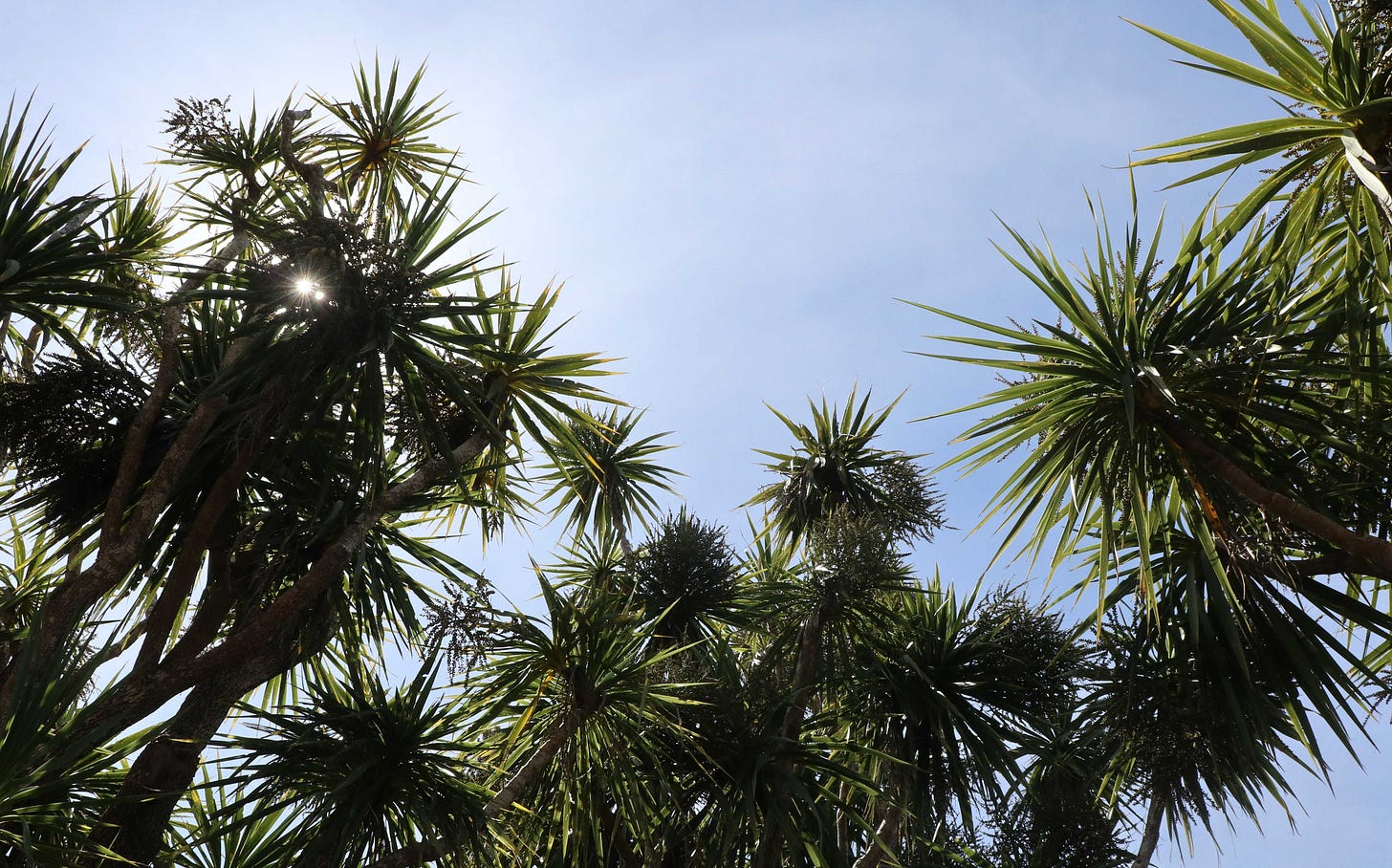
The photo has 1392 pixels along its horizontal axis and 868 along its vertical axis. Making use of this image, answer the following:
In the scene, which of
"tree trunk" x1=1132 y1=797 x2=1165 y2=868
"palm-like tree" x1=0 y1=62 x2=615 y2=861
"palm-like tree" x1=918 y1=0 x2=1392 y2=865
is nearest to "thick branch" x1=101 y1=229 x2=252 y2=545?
"palm-like tree" x1=0 y1=62 x2=615 y2=861

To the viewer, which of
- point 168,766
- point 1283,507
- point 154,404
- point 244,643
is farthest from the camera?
point 154,404

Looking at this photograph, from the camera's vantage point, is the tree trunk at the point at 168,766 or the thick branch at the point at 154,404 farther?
the thick branch at the point at 154,404

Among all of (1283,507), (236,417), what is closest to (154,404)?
(236,417)

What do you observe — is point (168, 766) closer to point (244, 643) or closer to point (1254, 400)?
point (244, 643)

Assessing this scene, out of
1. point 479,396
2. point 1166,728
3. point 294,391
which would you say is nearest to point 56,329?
point 294,391

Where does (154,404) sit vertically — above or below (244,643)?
above

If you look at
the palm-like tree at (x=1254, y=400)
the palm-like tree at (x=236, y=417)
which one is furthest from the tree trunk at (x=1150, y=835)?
the palm-like tree at (x=236, y=417)

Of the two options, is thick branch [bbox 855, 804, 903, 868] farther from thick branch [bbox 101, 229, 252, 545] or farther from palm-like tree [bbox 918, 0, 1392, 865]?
thick branch [bbox 101, 229, 252, 545]

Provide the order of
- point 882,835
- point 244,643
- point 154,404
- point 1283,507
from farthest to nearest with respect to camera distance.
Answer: point 882,835
point 154,404
point 244,643
point 1283,507

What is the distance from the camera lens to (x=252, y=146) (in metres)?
6.82

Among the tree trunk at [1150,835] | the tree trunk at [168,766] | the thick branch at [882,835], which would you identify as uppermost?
the tree trunk at [1150,835]

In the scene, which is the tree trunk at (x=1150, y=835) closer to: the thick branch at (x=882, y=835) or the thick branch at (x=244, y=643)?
the thick branch at (x=882, y=835)

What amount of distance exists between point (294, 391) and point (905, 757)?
4541 millimetres

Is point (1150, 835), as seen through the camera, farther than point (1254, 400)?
Yes
